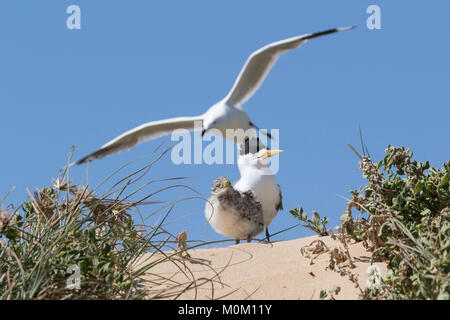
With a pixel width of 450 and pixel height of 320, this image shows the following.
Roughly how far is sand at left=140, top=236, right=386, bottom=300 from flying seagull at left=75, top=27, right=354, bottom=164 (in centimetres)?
445

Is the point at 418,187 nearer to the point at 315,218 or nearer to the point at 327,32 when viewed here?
the point at 315,218

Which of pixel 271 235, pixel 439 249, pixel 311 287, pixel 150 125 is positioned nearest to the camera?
pixel 439 249

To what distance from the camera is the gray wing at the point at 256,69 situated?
876cm

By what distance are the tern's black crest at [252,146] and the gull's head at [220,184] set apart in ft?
3.50

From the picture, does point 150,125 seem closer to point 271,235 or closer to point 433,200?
point 271,235

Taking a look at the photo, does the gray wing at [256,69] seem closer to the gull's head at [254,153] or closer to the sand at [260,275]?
the gull's head at [254,153]

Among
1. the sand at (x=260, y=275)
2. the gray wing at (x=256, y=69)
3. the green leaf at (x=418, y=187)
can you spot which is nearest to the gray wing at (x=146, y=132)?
the gray wing at (x=256, y=69)

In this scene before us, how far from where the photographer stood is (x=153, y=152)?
4.01m

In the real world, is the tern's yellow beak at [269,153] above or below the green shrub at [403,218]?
above

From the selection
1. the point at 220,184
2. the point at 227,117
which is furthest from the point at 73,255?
the point at 227,117

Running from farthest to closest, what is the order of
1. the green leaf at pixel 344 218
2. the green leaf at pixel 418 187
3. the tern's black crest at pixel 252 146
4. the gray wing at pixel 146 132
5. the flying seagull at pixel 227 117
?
the gray wing at pixel 146 132 → the flying seagull at pixel 227 117 → the tern's black crest at pixel 252 146 → the green leaf at pixel 344 218 → the green leaf at pixel 418 187
